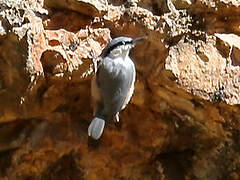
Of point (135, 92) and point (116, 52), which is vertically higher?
point (116, 52)

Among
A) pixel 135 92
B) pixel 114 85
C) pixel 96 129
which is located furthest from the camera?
pixel 135 92

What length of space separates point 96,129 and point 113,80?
28cm

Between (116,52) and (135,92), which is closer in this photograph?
(116,52)

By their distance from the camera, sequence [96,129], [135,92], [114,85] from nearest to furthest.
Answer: [96,129]
[114,85]
[135,92]

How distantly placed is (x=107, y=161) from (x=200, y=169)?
523 mm

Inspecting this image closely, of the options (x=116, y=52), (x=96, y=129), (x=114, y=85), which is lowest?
(x=96, y=129)

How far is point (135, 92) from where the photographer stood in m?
2.98

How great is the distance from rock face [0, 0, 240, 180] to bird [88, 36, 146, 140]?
0.31 feet

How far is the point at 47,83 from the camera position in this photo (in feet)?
9.29

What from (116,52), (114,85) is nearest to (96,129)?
(114,85)

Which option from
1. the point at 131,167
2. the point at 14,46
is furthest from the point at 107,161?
the point at 14,46

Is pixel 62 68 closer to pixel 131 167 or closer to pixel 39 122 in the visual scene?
pixel 39 122

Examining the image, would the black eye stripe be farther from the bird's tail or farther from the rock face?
the bird's tail

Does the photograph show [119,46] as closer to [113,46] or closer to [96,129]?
[113,46]
